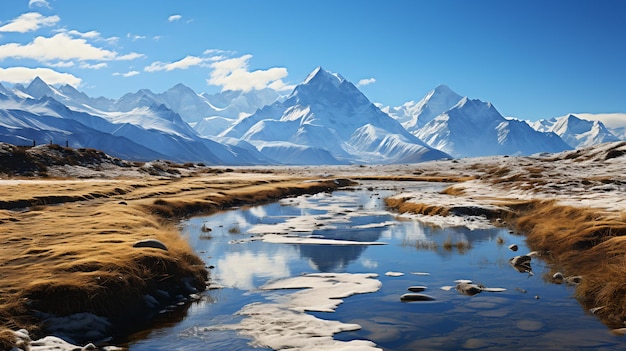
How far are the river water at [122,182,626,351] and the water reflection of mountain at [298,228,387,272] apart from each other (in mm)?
67

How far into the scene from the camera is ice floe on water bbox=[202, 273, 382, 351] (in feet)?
54.5

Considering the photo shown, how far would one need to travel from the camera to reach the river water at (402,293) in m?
16.9

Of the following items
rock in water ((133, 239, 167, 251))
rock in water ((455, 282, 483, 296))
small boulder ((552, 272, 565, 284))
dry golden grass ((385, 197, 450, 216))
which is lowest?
rock in water ((455, 282, 483, 296))

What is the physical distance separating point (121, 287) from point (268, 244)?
1716 centimetres

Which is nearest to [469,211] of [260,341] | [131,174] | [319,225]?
[319,225]

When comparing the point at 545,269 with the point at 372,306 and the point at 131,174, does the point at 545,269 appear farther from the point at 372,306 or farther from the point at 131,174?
the point at 131,174

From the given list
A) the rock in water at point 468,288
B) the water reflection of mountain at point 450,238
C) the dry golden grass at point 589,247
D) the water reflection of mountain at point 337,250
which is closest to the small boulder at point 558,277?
the dry golden grass at point 589,247

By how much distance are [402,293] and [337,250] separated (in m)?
11.0

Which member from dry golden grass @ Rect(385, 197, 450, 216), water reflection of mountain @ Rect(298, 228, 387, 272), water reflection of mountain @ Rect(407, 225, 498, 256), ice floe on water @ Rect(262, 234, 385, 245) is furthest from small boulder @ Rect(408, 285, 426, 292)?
dry golden grass @ Rect(385, 197, 450, 216)

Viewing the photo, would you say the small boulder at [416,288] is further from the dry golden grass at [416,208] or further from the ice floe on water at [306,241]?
the dry golden grass at [416,208]

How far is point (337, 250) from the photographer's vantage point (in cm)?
3344

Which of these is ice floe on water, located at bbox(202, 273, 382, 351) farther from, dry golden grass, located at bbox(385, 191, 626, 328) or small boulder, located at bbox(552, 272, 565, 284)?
dry golden grass, located at bbox(385, 191, 626, 328)

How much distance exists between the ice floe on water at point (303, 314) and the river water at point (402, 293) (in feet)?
0.94

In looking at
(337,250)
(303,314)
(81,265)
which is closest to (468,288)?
(303,314)
